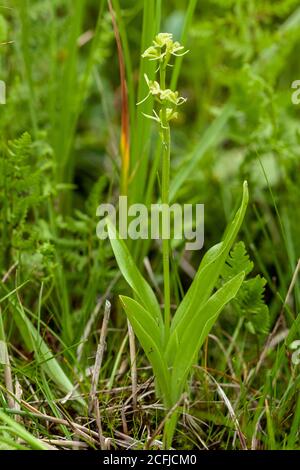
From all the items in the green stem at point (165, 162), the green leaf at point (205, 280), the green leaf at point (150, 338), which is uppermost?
the green stem at point (165, 162)

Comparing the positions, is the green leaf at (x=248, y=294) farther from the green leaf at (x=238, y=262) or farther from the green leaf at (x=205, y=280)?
the green leaf at (x=205, y=280)

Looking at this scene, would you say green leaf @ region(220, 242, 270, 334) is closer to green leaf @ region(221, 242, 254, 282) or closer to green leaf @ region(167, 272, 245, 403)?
green leaf @ region(221, 242, 254, 282)

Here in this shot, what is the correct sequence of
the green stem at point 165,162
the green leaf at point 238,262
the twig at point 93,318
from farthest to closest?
the twig at point 93,318, the green leaf at point 238,262, the green stem at point 165,162

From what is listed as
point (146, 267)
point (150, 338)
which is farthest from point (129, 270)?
point (146, 267)

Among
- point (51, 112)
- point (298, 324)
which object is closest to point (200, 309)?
point (298, 324)

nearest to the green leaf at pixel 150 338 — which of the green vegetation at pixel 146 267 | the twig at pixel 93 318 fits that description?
the green vegetation at pixel 146 267

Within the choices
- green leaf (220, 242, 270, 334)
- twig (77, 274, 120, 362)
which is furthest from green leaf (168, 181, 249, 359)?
twig (77, 274, 120, 362)

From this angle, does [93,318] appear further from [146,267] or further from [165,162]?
[165,162]
